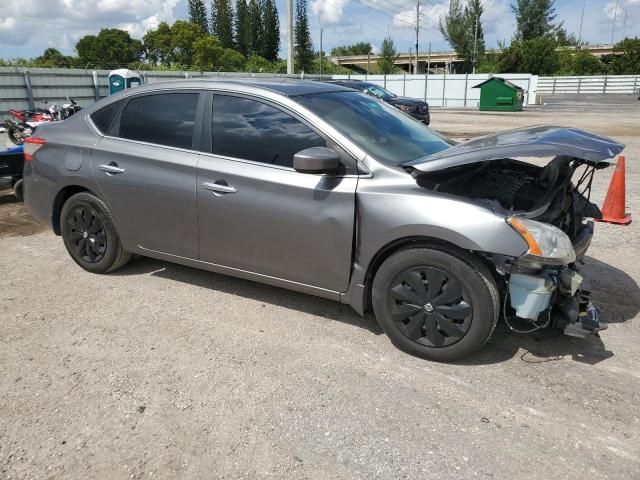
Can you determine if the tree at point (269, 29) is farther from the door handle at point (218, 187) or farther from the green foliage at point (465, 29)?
the door handle at point (218, 187)

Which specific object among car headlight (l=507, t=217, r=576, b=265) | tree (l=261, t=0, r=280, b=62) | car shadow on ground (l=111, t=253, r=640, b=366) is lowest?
car shadow on ground (l=111, t=253, r=640, b=366)

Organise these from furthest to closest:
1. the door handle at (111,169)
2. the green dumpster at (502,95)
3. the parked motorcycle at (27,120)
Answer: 1. the green dumpster at (502,95)
2. the parked motorcycle at (27,120)
3. the door handle at (111,169)

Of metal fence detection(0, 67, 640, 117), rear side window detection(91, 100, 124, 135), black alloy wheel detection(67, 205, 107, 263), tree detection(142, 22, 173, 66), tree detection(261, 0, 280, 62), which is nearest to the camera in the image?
rear side window detection(91, 100, 124, 135)

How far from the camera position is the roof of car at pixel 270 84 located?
391 cm

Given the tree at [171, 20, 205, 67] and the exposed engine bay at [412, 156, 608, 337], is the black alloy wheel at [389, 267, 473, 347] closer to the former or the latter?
the exposed engine bay at [412, 156, 608, 337]

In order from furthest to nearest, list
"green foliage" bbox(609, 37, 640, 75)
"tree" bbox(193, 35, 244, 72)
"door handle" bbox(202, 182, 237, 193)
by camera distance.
Answer: "tree" bbox(193, 35, 244, 72), "green foliage" bbox(609, 37, 640, 75), "door handle" bbox(202, 182, 237, 193)

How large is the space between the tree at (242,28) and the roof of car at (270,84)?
9269 centimetres

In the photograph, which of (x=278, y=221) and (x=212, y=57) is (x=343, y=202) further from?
Result: (x=212, y=57)

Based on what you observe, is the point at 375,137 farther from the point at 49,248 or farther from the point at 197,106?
the point at 49,248

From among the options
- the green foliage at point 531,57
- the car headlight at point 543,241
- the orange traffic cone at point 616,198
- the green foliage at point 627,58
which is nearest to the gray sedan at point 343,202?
the car headlight at point 543,241

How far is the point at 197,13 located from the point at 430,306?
9680 centimetres

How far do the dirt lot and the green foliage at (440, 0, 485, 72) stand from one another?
86.8 metres

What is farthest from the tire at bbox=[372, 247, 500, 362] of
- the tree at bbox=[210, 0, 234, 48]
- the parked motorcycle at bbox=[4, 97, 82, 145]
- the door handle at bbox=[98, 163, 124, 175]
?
the tree at bbox=[210, 0, 234, 48]

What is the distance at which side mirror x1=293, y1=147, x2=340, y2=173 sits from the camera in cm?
325
